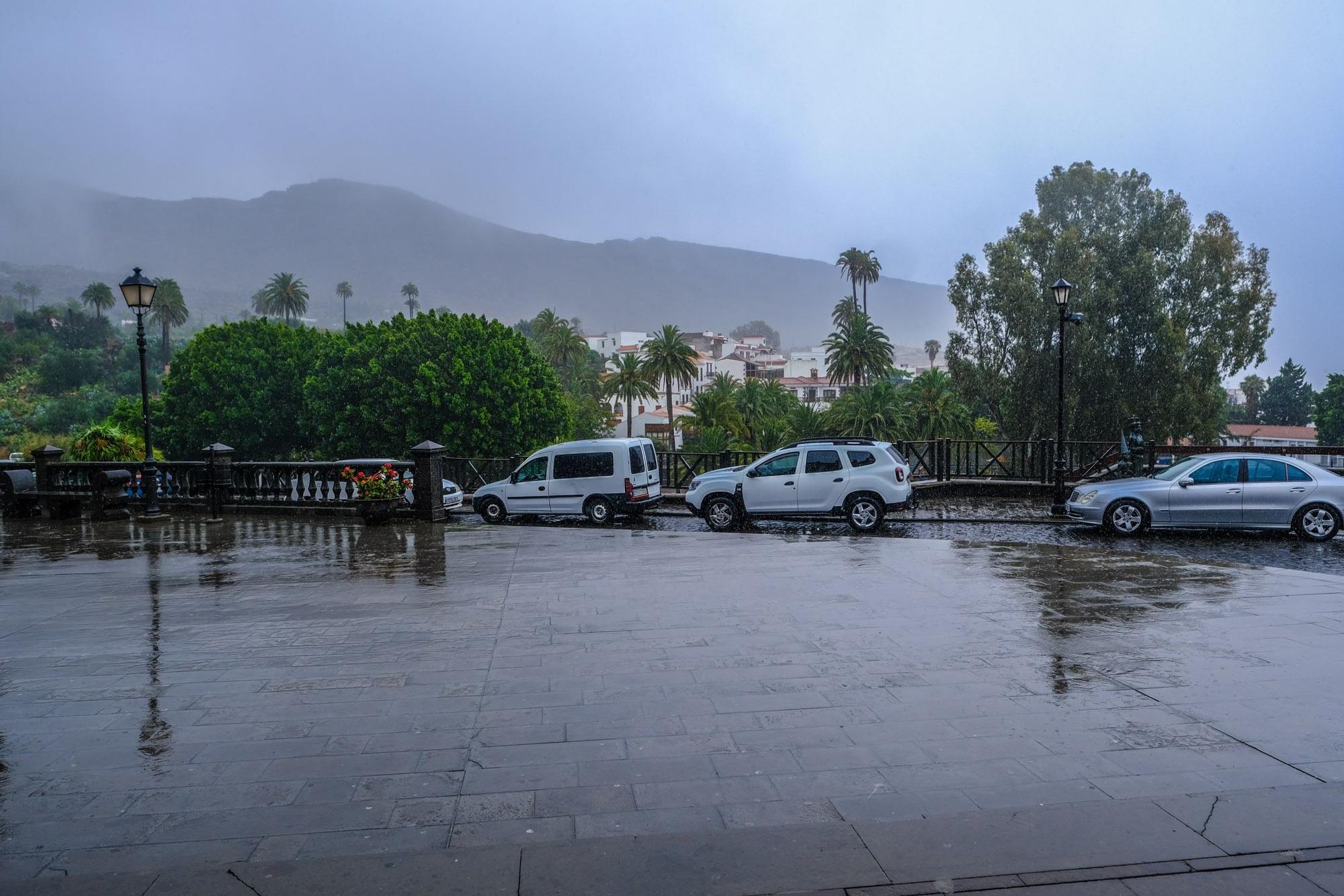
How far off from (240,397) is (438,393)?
16.4 meters

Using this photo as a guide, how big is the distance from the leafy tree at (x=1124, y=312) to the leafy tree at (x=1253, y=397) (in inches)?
3142

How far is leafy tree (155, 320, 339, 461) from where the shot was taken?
56031mm

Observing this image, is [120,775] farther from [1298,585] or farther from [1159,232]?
[1159,232]

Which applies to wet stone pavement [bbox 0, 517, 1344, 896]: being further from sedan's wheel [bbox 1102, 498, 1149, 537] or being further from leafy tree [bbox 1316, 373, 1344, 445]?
leafy tree [bbox 1316, 373, 1344, 445]

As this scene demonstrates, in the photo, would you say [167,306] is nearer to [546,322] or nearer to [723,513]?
[546,322]

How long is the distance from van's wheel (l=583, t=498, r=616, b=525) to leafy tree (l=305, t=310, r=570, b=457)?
30602mm

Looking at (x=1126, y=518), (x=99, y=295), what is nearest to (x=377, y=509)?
(x=1126, y=518)

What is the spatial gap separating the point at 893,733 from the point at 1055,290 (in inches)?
607

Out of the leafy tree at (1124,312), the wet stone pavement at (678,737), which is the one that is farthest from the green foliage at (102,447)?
the leafy tree at (1124,312)

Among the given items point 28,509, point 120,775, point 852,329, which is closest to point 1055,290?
point 120,775

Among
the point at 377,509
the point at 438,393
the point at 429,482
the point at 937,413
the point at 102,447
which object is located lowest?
the point at 377,509

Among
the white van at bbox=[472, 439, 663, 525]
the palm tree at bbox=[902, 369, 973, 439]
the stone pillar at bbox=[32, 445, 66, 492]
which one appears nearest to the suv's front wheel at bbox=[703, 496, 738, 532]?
the white van at bbox=[472, 439, 663, 525]

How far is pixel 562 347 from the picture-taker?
105m

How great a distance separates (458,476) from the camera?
85.4 ft
